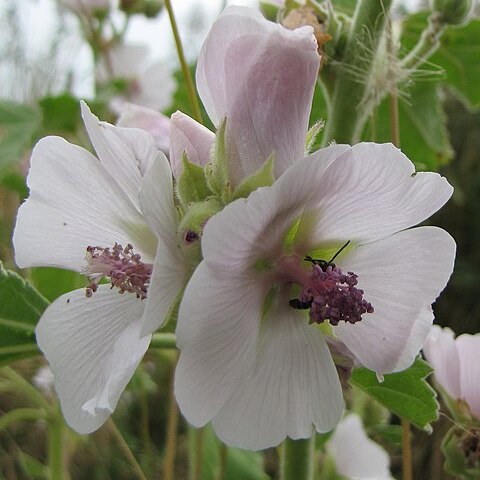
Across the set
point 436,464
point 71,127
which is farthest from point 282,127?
Answer: point 436,464

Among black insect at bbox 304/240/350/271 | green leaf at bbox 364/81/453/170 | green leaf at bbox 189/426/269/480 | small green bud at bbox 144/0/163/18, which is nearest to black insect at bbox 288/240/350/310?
black insect at bbox 304/240/350/271

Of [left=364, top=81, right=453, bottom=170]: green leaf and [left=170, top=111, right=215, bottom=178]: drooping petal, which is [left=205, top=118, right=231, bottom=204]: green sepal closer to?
[left=170, top=111, right=215, bottom=178]: drooping petal

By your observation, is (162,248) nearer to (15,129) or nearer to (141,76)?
(15,129)

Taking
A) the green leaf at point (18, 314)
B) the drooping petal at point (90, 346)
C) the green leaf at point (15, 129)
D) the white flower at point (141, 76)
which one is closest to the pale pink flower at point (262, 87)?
the drooping petal at point (90, 346)

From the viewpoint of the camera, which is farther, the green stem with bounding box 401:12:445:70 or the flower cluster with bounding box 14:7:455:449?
the green stem with bounding box 401:12:445:70

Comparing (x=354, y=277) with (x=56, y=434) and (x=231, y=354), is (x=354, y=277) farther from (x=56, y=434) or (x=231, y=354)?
(x=56, y=434)

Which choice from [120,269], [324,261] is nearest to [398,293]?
[324,261]
